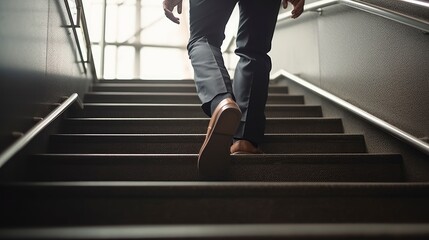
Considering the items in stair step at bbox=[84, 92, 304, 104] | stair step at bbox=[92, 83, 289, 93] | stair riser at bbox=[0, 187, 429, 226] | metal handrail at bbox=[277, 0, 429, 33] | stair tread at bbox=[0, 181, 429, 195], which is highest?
metal handrail at bbox=[277, 0, 429, 33]

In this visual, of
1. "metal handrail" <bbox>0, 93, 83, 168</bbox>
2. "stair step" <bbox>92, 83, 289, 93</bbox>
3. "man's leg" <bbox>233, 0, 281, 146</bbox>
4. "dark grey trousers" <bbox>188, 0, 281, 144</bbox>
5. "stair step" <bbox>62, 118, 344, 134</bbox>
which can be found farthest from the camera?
"stair step" <bbox>92, 83, 289, 93</bbox>

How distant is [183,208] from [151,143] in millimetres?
750

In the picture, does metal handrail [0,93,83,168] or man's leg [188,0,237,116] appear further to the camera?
man's leg [188,0,237,116]

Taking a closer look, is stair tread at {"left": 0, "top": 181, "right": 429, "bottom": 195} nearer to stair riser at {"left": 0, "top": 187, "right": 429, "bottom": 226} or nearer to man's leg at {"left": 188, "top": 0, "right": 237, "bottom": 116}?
stair riser at {"left": 0, "top": 187, "right": 429, "bottom": 226}

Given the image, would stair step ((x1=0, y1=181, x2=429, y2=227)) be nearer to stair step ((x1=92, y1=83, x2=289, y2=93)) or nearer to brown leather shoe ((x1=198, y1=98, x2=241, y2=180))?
brown leather shoe ((x1=198, y1=98, x2=241, y2=180))

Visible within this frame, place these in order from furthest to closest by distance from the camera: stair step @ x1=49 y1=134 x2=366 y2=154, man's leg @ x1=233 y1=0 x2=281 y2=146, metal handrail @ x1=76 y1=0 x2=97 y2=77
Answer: metal handrail @ x1=76 y1=0 x2=97 y2=77 < stair step @ x1=49 y1=134 x2=366 y2=154 < man's leg @ x1=233 y1=0 x2=281 y2=146

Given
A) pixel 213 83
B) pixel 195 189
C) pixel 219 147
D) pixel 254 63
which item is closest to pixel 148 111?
pixel 254 63

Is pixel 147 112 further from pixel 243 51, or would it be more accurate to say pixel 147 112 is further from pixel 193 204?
pixel 193 204

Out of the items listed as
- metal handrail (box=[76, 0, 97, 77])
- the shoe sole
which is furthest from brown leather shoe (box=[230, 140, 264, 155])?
metal handrail (box=[76, 0, 97, 77])

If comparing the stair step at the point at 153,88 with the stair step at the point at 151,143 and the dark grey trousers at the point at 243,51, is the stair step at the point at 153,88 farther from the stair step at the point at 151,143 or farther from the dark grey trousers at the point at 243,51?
the dark grey trousers at the point at 243,51

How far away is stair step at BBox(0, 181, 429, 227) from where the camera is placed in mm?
1084

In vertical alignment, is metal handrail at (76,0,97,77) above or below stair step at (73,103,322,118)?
above

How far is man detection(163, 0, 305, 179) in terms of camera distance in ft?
4.49

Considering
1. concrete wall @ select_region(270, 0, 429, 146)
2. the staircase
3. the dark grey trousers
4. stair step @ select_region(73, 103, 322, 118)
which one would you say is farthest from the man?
stair step @ select_region(73, 103, 322, 118)
